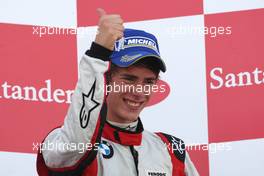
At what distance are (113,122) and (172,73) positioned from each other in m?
0.57

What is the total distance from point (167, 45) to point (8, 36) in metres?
0.58

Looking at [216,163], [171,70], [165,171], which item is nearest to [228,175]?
[216,163]

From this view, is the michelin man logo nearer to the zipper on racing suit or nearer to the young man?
the young man

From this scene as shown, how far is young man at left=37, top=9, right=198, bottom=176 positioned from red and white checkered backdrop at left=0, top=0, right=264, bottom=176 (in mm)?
401

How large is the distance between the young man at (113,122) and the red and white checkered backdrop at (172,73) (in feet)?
1.31

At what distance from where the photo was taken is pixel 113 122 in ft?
5.29

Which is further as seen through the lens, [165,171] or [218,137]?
[218,137]

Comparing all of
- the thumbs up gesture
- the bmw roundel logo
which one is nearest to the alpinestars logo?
the thumbs up gesture

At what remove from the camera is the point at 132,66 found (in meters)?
1.58

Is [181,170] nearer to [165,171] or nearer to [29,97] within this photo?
[165,171]

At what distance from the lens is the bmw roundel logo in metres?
1.50

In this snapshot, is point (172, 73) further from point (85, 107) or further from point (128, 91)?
point (85, 107)

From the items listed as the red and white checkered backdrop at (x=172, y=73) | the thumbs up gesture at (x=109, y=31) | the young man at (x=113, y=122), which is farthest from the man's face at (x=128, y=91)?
the red and white checkered backdrop at (x=172, y=73)

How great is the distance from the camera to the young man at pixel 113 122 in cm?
125
